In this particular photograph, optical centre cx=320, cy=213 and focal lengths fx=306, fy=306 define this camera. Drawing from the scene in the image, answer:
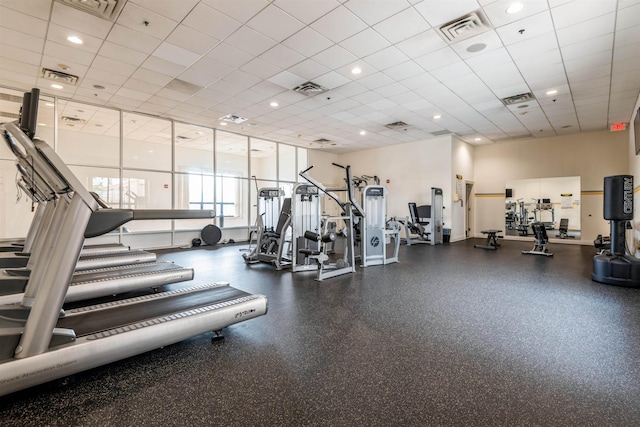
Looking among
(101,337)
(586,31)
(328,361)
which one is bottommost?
(328,361)

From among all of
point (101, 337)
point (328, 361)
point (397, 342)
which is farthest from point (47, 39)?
point (397, 342)

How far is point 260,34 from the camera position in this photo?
4.02m

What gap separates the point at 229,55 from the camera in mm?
4594

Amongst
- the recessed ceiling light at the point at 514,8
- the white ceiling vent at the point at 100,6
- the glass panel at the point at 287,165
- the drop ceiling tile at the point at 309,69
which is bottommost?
the glass panel at the point at 287,165

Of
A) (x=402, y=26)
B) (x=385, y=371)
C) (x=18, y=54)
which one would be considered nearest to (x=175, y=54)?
(x=18, y=54)

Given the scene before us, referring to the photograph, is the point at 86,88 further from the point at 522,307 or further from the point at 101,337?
the point at 522,307

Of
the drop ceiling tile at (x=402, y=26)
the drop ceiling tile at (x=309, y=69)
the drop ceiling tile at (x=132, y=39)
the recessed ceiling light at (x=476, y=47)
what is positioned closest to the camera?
the drop ceiling tile at (x=402, y=26)

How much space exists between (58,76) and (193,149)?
419cm

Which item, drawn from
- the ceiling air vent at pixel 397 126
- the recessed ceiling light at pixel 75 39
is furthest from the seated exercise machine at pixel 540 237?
the recessed ceiling light at pixel 75 39

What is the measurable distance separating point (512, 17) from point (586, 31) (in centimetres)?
111

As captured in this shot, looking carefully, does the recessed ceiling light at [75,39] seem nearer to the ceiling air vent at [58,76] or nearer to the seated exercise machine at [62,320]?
the ceiling air vent at [58,76]

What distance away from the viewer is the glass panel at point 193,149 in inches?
347

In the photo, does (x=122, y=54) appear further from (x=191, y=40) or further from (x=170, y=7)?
(x=170, y=7)

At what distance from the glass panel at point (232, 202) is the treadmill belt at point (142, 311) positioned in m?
6.70
